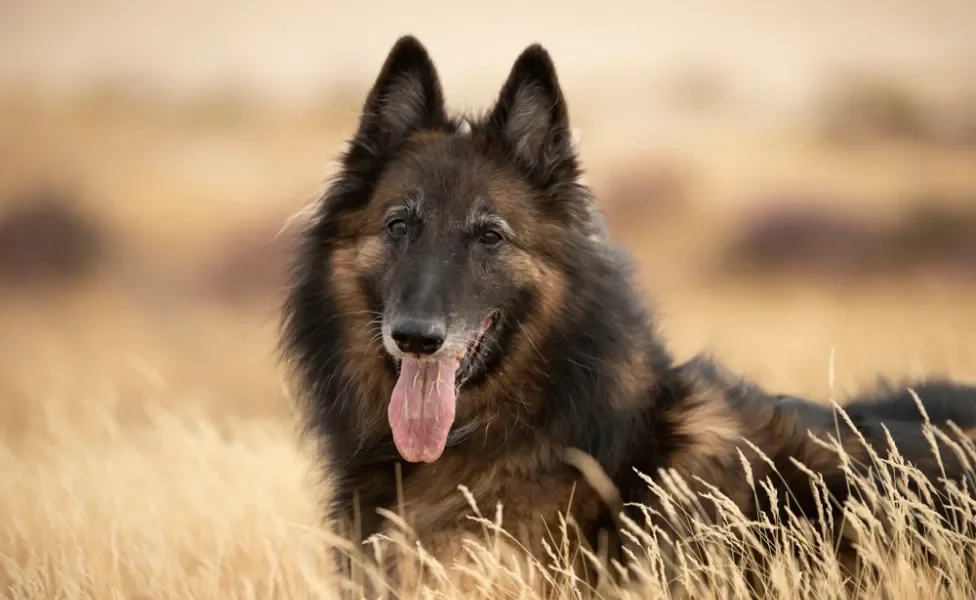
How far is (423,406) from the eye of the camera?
427 cm

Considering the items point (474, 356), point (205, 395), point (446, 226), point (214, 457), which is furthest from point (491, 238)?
point (205, 395)

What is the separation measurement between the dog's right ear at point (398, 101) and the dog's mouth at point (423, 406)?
1.15 metres

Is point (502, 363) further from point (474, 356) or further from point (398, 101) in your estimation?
point (398, 101)

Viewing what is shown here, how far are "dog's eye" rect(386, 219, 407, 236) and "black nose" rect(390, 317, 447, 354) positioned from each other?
530 millimetres

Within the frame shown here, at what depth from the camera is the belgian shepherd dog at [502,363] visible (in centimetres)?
418

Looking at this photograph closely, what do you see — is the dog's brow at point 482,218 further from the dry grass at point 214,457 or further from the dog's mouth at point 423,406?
the dry grass at point 214,457

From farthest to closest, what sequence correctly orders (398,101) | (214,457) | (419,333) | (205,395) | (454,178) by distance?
1. (205,395)
2. (214,457)
3. (398,101)
4. (454,178)
5. (419,333)

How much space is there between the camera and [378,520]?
435cm

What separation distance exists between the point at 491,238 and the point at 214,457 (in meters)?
3.99

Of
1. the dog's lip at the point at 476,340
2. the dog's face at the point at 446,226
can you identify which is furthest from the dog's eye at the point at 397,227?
the dog's lip at the point at 476,340

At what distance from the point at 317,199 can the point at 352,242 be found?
1.28ft

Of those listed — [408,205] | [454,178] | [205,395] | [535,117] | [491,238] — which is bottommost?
[205,395]

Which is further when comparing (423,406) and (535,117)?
(535,117)

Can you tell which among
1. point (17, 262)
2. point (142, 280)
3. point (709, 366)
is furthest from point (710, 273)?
point (709, 366)
